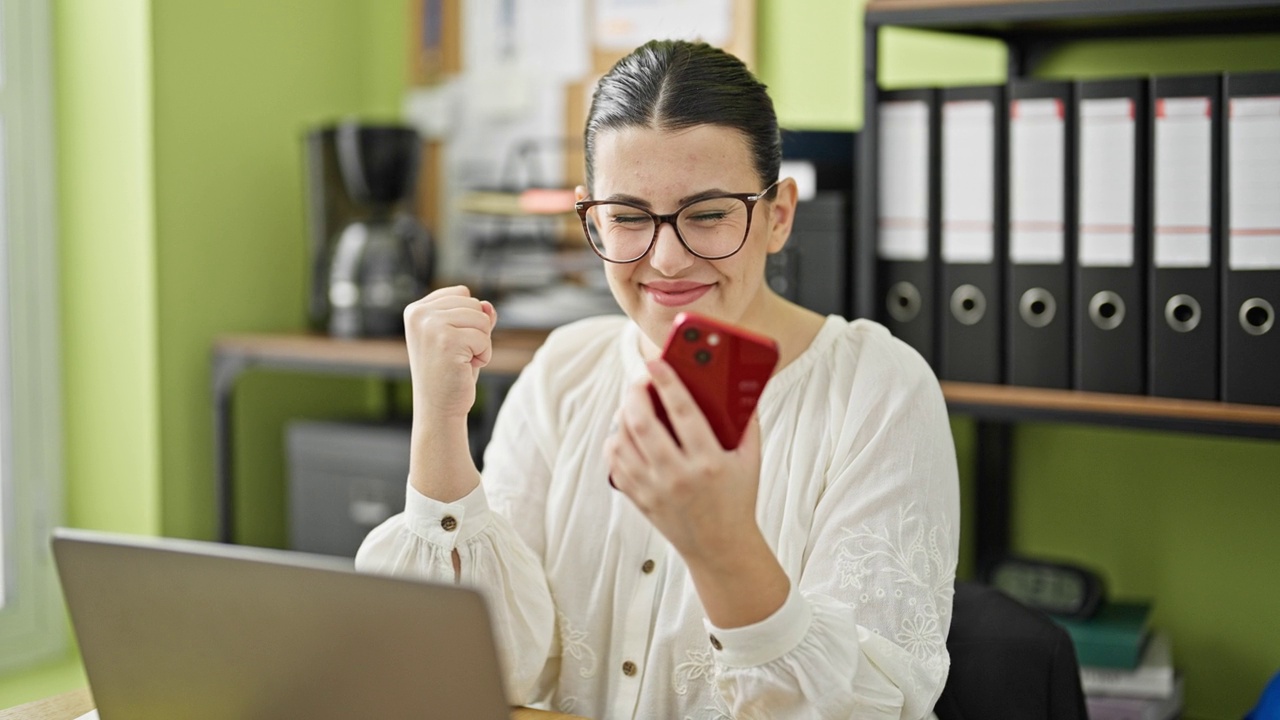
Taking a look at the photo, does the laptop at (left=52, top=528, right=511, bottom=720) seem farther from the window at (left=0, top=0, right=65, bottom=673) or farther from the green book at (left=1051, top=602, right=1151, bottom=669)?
the window at (left=0, top=0, right=65, bottom=673)

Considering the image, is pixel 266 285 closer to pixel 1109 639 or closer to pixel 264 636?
pixel 1109 639

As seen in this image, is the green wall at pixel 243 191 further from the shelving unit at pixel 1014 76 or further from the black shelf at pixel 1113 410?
the black shelf at pixel 1113 410

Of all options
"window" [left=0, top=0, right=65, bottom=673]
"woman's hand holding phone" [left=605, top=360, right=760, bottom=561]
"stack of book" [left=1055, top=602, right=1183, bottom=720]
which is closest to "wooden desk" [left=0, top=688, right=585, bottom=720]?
"woman's hand holding phone" [left=605, top=360, right=760, bottom=561]

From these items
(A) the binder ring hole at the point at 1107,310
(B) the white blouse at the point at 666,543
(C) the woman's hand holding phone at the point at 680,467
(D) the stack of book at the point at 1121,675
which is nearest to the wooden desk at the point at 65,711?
(B) the white blouse at the point at 666,543

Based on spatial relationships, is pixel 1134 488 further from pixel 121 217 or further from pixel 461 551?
pixel 121 217

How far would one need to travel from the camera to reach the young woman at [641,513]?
3.42 ft

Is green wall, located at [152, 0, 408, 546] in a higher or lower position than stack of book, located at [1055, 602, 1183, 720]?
higher

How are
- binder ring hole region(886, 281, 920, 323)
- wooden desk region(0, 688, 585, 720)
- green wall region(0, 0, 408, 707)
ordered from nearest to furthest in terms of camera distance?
wooden desk region(0, 688, 585, 720) < binder ring hole region(886, 281, 920, 323) < green wall region(0, 0, 408, 707)

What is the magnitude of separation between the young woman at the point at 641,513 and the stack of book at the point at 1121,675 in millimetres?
734

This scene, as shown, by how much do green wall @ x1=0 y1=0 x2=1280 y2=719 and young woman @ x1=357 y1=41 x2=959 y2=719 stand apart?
0.86 meters

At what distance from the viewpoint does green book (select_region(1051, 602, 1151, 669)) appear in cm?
171

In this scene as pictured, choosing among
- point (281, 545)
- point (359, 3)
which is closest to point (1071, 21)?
point (359, 3)

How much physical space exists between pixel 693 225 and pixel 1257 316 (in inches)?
29.3

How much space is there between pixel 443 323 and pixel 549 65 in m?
1.40
